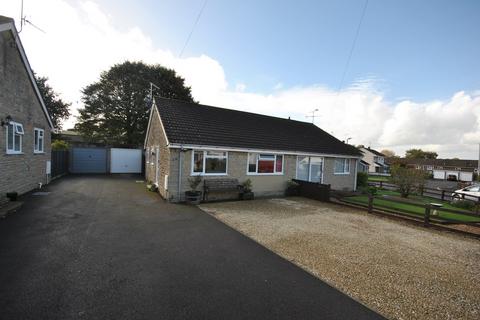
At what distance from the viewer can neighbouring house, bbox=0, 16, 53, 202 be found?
8781mm

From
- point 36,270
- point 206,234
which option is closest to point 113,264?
point 36,270

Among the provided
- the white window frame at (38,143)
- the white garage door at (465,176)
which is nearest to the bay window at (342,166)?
the white window frame at (38,143)

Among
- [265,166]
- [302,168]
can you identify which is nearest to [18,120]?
[265,166]

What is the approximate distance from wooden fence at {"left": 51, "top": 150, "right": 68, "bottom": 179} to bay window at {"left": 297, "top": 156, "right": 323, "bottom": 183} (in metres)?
17.3

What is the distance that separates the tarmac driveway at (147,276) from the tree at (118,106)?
80.9 feet

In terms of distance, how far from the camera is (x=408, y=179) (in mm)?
16078

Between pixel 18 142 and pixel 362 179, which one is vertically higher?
pixel 18 142

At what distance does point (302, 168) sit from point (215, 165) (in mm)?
6415

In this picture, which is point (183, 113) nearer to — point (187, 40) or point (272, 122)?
point (187, 40)

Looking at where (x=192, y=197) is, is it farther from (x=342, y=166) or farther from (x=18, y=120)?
(x=342, y=166)

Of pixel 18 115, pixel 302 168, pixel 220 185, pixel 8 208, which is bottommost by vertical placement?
pixel 8 208

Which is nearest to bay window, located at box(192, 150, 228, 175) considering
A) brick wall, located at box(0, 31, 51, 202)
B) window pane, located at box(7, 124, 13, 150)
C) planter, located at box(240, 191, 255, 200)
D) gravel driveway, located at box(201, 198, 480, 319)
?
planter, located at box(240, 191, 255, 200)

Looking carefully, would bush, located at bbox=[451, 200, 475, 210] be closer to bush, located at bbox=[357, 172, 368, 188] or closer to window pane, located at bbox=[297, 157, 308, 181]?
bush, located at bbox=[357, 172, 368, 188]

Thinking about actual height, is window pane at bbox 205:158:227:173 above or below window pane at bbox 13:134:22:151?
below
